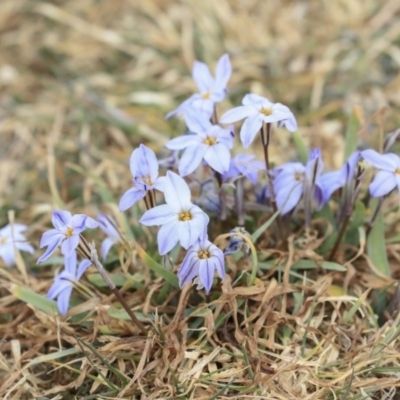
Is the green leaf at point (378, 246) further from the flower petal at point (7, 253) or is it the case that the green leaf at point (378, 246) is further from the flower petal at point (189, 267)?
the flower petal at point (7, 253)

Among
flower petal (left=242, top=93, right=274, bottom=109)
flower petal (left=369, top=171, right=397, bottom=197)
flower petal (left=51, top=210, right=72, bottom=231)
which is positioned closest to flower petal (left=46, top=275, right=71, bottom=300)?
flower petal (left=51, top=210, right=72, bottom=231)

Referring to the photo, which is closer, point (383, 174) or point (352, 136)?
point (383, 174)

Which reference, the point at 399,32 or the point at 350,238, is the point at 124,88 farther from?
the point at 350,238

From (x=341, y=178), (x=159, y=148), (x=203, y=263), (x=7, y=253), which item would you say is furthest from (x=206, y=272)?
(x=159, y=148)

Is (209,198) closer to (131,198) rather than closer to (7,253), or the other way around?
(131,198)

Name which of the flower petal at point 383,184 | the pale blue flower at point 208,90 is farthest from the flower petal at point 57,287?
the flower petal at point 383,184

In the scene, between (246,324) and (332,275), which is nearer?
(246,324)

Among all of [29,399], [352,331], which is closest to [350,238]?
[352,331]
